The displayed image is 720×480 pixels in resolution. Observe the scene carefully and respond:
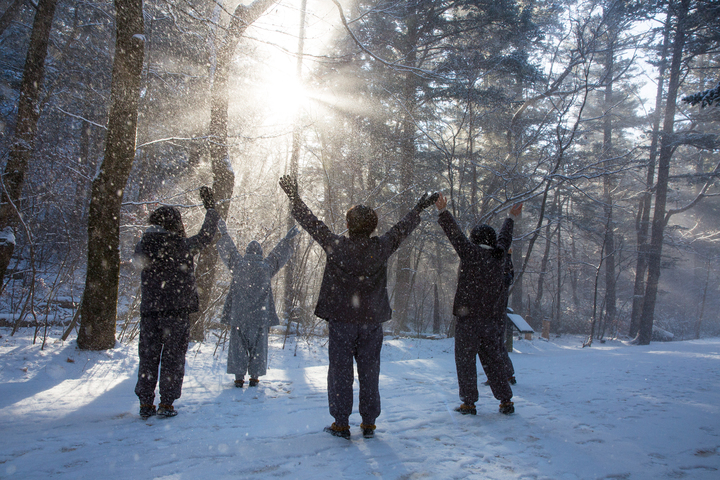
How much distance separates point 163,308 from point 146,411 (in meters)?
0.83

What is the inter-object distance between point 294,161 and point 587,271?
96.3 ft

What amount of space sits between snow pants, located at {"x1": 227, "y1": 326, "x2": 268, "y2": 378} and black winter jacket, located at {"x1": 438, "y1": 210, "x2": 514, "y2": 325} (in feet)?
7.41

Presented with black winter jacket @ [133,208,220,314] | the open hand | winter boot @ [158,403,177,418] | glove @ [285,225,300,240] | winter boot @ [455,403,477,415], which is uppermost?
the open hand

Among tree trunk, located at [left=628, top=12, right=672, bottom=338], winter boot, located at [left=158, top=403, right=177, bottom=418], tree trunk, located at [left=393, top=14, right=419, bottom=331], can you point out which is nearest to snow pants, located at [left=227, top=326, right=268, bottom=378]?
winter boot, located at [left=158, top=403, right=177, bottom=418]

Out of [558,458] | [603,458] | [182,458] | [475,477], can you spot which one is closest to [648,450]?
[603,458]

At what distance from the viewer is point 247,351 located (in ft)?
14.1

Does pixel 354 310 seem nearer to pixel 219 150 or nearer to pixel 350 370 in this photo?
pixel 350 370

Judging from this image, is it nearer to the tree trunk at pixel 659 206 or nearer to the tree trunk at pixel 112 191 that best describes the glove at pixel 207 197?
the tree trunk at pixel 112 191

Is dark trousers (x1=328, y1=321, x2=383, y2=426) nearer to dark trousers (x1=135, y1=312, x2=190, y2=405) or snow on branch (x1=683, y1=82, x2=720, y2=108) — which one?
dark trousers (x1=135, y1=312, x2=190, y2=405)

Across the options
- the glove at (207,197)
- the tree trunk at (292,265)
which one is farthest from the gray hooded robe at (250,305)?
the tree trunk at (292,265)

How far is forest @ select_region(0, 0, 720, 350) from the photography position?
18.3ft

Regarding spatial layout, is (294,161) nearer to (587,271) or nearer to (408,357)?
(408,357)

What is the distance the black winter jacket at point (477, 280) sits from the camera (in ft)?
11.2

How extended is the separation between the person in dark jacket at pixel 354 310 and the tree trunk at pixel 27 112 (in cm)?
553
